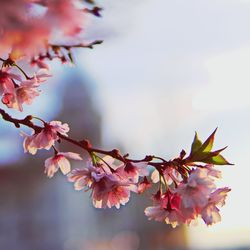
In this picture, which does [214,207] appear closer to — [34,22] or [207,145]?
[207,145]

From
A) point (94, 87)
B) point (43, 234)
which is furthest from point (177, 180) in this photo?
point (94, 87)

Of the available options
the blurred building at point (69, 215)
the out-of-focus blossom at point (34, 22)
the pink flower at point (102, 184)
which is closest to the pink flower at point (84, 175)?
the pink flower at point (102, 184)

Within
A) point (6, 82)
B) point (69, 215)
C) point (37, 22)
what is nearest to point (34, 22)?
point (37, 22)

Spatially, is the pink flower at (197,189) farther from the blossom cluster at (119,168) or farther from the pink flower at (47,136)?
the pink flower at (47,136)

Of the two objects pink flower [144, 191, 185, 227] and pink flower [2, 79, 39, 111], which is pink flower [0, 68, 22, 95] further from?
pink flower [144, 191, 185, 227]

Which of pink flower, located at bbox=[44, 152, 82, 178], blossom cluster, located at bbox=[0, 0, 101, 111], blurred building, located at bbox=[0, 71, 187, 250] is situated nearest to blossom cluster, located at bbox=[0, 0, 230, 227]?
pink flower, located at bbox=[44, 152, 82, 178]

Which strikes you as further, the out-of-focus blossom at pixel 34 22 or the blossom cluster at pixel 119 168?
the blossom cluster at pixel 119 168
